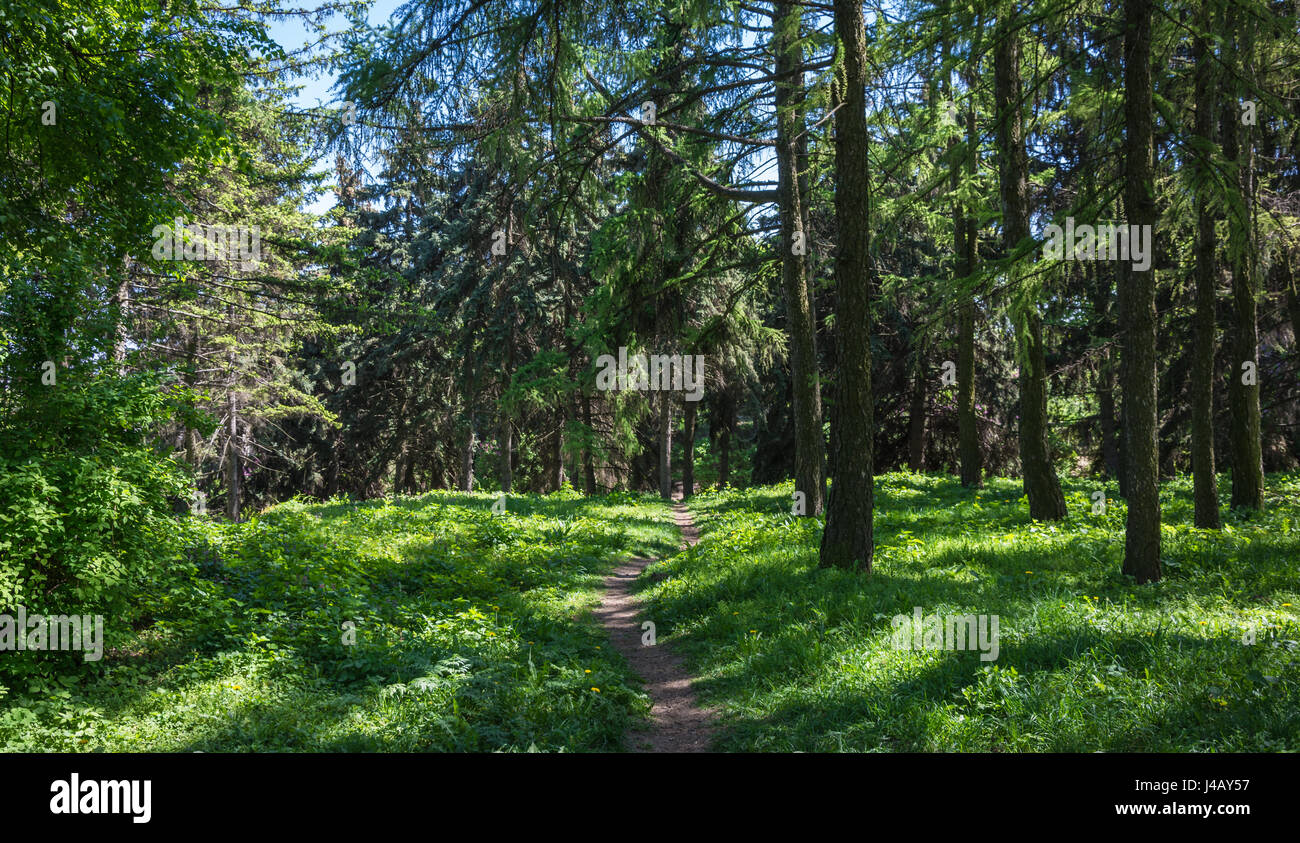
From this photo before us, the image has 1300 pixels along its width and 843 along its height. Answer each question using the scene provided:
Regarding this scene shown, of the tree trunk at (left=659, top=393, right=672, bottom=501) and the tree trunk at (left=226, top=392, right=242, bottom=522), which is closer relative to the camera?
the tree trunk at (left=226, top=392, right=242, bottom=522)

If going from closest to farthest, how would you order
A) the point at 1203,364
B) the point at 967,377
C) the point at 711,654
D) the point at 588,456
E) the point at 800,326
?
the point at 711,654, the point at 1203,364, the point at 800,326, the point at 967,377, the point at 588,456

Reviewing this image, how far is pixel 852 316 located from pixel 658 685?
15.8 feet

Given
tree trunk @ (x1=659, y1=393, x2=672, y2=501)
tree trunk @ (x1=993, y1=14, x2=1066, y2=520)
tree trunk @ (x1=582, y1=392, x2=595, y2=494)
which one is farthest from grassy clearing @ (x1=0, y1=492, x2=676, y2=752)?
tree trunk @ (x1=582, y1=392, x2=595, y2=494)

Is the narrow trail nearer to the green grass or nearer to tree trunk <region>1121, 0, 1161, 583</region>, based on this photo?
the green grass

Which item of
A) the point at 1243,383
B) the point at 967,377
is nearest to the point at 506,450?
the point at 967,377

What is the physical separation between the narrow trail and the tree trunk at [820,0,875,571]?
2.63 meters

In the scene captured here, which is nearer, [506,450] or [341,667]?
[341,667]

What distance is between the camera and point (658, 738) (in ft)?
17.5

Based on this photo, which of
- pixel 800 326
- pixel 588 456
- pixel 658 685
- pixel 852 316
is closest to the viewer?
pixel 658 685

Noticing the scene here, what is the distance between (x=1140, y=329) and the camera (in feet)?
24.4

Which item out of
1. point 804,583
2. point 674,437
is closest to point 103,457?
point 804,583

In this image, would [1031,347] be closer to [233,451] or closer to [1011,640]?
[1011,640]

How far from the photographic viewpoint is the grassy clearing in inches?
187

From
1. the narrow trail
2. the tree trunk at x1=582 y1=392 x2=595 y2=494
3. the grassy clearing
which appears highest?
the tree trunk at x1=582 y1=392 x2=595 y2=494
